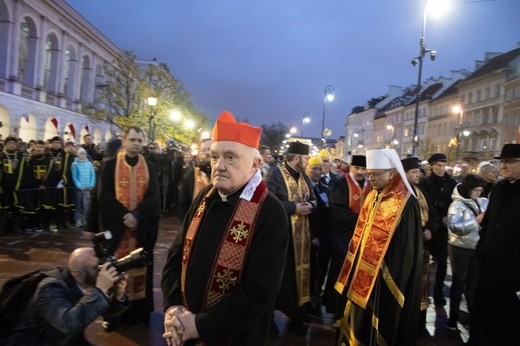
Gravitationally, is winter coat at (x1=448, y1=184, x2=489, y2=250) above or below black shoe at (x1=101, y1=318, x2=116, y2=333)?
above

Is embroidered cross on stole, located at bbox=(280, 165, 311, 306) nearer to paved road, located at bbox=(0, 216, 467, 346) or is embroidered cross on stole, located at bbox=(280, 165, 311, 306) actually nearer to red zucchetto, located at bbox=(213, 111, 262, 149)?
paved road, located at bbox=(0, 216, 467, 346)

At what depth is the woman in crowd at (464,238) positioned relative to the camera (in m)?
5.49

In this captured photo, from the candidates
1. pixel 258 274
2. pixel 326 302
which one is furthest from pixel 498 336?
pixel 258 274

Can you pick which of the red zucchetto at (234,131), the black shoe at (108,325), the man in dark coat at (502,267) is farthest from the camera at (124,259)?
the man in dark coat at (502,267)

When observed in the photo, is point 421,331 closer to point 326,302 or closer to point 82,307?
point 326,302

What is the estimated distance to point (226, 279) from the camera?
2.28 m

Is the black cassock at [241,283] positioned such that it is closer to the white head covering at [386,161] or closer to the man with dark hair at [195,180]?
the white head covering at [386,161]

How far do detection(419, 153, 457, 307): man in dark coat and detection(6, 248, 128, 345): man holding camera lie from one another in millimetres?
5524

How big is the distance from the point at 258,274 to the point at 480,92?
190 feet

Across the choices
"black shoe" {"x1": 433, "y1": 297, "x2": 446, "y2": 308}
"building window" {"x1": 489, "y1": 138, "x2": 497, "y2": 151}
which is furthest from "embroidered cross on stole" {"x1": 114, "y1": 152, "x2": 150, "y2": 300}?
"building window" {"x1": 489, "y1": 138, "x2": 497, "y2": 151}

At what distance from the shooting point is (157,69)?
27.4 m

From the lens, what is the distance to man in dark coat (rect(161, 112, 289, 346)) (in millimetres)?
2166

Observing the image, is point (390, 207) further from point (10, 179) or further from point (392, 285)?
point (10, 179)

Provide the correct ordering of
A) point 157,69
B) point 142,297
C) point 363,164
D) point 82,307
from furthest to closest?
point 157,69 < point 363,164 < point 142,297 < point 82,307
